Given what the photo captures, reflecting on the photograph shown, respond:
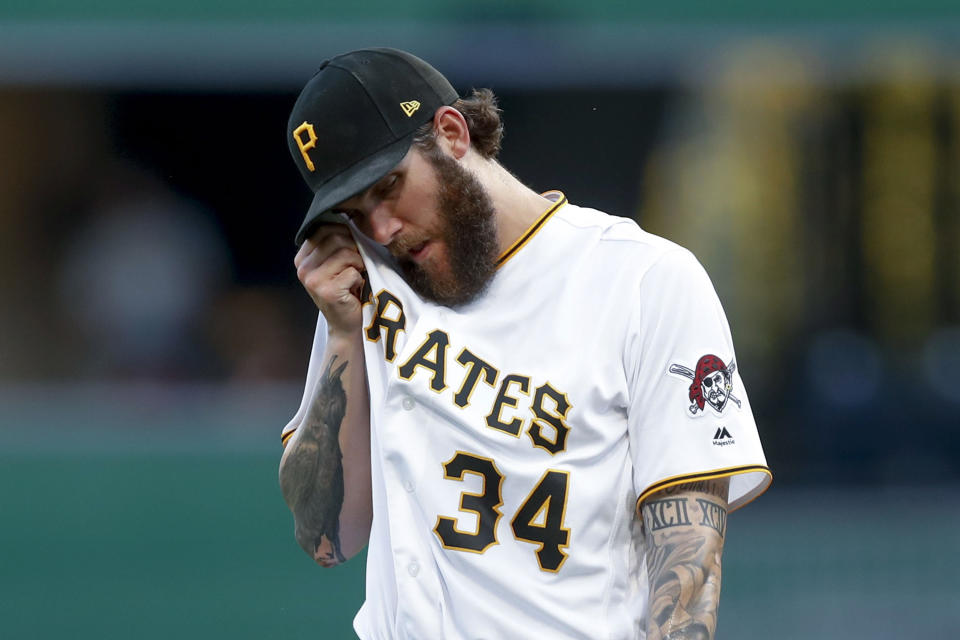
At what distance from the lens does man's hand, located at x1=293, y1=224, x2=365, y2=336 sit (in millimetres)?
2598

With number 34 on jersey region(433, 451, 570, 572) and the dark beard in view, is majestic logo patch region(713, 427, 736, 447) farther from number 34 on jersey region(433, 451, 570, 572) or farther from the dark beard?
the dark beard

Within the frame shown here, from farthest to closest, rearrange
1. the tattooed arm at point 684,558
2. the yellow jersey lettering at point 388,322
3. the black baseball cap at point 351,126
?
1. the yellow jersey lettering at point 388,322
2. the black baseball cap at point 351,126
3. the tattooed arm at point 684,558

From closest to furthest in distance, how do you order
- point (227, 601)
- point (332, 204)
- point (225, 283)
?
point (332, 204)
point (227, 601)
point (225, 283)

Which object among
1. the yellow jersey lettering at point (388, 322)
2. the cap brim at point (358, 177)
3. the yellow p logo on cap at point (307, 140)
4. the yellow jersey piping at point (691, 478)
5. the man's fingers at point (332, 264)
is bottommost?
the yellow jersey piping at point (691, 478)

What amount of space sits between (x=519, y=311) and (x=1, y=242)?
587cm

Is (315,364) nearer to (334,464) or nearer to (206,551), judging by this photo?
(334,464)

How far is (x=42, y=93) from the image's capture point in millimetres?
7434

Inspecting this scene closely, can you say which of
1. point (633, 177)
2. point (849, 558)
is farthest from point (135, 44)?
point (849, 558)

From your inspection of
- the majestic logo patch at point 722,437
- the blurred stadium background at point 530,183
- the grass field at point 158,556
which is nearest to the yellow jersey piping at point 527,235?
the majestic logo patch at point 722,437

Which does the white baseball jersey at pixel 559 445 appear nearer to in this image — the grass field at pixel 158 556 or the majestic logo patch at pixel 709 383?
the majestic logo patch at pixel 709 383

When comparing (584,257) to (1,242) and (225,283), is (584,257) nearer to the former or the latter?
(225,283)

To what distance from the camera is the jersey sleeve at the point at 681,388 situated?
2307mm

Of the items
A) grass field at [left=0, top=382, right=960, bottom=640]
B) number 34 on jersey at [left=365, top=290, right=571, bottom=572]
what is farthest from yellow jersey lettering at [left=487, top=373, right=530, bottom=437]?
grass field at [left=0, top=382, right=960, bottom=640]

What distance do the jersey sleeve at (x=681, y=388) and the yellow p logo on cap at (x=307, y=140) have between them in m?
0.70
